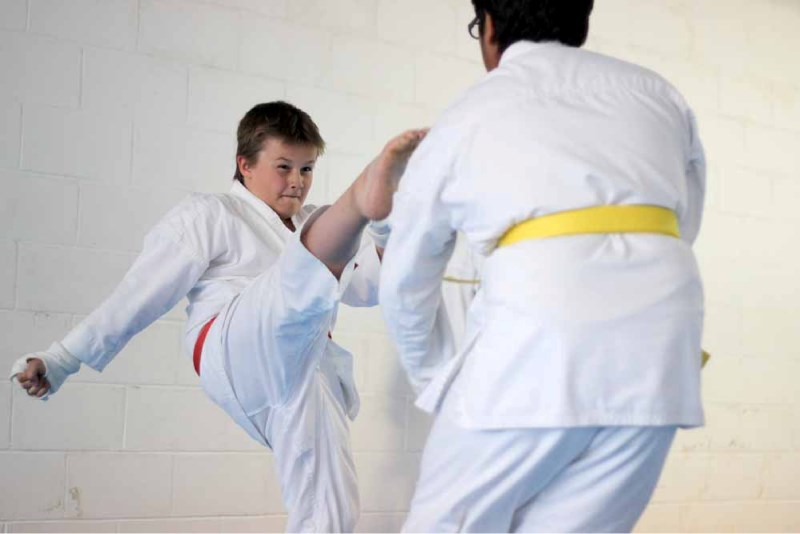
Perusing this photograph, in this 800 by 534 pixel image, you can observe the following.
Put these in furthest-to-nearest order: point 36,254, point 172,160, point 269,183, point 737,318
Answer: point 737,318
point 172,160
point 36,254
point 269,183

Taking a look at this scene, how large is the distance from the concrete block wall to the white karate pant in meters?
2.24

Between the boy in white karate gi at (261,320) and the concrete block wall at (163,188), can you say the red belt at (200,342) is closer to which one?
the boy in white karate gi at (261,320)

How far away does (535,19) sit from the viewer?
5.57ft

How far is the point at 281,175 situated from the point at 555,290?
170 centimetres

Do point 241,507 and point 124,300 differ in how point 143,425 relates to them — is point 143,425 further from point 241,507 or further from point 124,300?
point 124,300

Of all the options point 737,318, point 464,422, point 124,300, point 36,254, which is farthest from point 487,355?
point 737,318

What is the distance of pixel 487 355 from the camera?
59.8 inches

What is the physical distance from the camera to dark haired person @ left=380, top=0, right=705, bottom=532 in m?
1.48

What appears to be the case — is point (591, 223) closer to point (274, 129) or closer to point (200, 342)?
point (200, 342)

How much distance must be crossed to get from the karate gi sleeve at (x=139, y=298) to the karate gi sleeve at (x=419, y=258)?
118cm

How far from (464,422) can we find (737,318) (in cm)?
373

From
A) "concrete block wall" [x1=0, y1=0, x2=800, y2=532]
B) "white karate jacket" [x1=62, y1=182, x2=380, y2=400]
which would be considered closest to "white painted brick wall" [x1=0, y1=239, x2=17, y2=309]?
"concrete block wall" [x1=0, y1=0, x2=800, y2=532]

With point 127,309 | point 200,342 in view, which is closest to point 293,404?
point 200,342

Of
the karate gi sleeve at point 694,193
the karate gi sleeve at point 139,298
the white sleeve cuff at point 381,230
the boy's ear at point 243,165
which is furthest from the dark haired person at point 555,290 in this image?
the boy's ear at point 243,165
